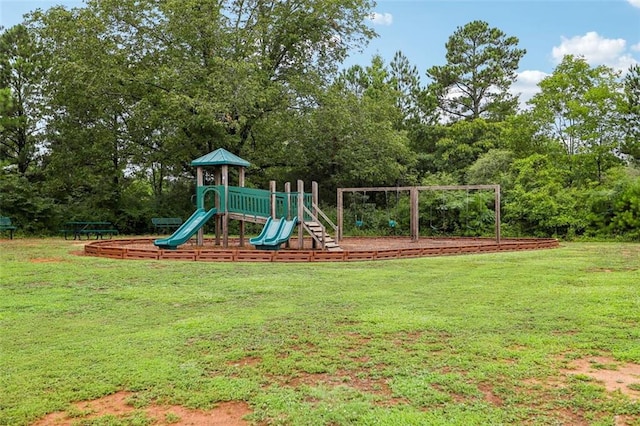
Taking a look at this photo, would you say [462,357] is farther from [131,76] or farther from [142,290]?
[131,76]

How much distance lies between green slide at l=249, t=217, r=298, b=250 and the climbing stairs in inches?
17.9

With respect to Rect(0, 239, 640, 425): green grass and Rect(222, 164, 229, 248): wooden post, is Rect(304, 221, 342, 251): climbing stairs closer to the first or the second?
Rect(222, 164, 229, 248): wooden post

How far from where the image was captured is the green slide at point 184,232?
13.3m

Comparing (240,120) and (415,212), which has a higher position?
(240,120)


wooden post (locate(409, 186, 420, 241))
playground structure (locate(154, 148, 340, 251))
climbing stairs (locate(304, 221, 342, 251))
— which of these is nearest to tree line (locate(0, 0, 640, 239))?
wooden post (locate(409, 186, 420, 241))

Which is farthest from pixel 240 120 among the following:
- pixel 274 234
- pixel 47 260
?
pixel 47 260

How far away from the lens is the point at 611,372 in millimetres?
3711

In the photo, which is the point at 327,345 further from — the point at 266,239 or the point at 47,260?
the point at 47,260

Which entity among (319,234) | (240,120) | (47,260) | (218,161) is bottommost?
(47,260)

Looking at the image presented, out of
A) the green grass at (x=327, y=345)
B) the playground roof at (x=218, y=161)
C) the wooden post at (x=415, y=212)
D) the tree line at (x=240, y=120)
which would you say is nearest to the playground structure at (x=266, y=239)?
the playground roof at (x=218, y=161)

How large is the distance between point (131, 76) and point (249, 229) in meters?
8.68

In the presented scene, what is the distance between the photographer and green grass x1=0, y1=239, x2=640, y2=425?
3145 millimetres

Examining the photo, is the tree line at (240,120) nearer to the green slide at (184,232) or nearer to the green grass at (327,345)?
the green slide at (184,232)

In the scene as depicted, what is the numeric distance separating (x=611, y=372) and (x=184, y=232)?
11.7m
